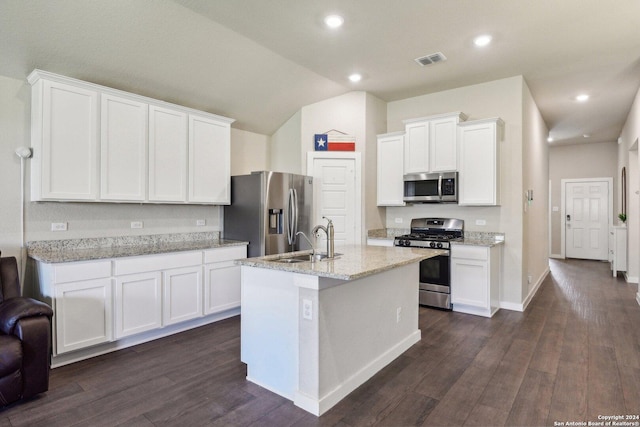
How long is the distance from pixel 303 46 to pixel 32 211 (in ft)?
10.1

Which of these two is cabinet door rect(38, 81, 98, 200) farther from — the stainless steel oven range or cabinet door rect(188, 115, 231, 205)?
the stainless steel oven range

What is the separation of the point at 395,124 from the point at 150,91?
3.46m

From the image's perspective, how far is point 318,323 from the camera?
222 cm

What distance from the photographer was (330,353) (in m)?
2.33

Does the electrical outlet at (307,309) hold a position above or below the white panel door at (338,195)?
below

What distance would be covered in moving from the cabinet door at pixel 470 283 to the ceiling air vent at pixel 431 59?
Answer: 2377 millimetres

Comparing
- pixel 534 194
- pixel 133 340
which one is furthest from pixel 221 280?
pixel 534 194

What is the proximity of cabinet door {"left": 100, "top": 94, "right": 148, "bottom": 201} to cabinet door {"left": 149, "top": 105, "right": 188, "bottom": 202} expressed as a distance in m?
0.09

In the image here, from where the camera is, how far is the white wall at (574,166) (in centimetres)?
853

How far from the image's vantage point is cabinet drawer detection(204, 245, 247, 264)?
3.88 m

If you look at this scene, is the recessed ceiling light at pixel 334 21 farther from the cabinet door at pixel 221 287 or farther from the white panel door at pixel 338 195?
the cabinet door at pixel 221 287

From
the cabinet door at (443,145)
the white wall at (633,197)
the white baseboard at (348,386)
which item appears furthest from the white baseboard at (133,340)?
the white wall at (633,197)

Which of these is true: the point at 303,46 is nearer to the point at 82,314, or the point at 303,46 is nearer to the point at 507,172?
the point at 507,172

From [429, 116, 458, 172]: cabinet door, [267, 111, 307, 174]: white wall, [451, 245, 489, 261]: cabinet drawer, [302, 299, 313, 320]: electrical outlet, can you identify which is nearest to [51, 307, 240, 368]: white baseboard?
[302, 299, 313, 320]: electrical outlet
